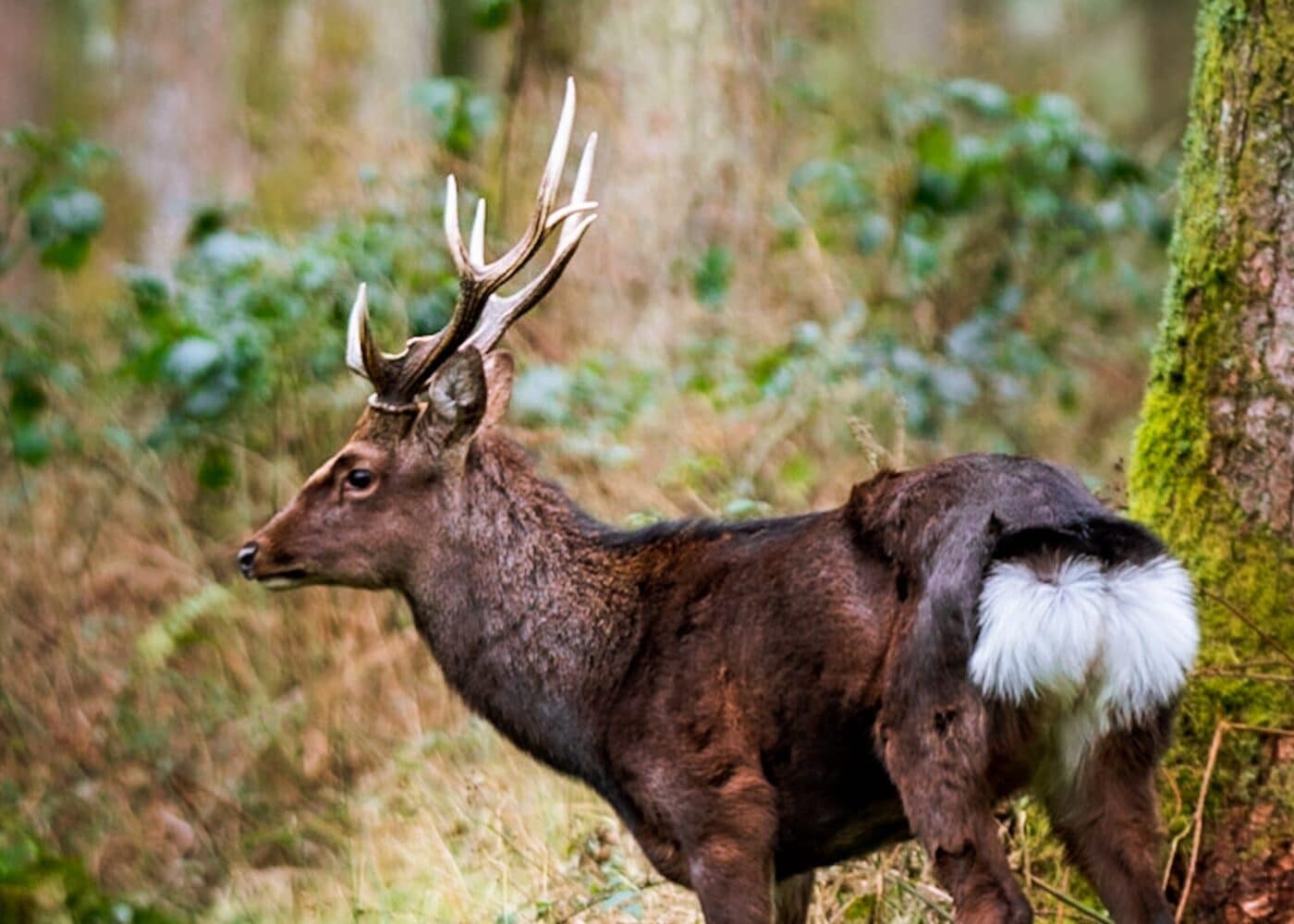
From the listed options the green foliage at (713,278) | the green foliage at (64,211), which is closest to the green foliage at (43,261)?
the green foliage at (64,211)

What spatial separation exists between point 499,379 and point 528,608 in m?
0.92

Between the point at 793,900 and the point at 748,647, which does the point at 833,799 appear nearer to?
the point at 748,647

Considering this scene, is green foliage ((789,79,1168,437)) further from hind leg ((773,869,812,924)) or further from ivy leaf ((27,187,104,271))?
hind leg ((773,869,812,924))

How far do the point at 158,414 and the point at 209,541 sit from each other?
783 millimetres

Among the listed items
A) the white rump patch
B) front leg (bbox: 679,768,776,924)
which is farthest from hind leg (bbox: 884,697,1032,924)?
front leg (bbox: 679,768,776,924)

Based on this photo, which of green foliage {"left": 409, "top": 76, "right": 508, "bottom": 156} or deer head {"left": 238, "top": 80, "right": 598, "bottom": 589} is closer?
deer head {"left": 238, "top": 80, "right": 598, "bottom": 589}

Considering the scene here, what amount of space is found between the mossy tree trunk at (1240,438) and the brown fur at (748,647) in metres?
0.73

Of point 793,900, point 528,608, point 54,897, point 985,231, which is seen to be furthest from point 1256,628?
point 985,231

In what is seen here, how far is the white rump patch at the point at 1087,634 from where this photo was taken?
4766mm

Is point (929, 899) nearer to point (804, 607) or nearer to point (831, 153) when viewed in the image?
point (804, 607)

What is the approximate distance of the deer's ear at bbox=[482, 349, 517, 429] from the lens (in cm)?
665

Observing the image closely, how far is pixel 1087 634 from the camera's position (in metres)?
4.76

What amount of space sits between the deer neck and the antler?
307mm

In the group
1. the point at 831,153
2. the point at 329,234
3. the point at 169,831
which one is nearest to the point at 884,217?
the point at 831,153
